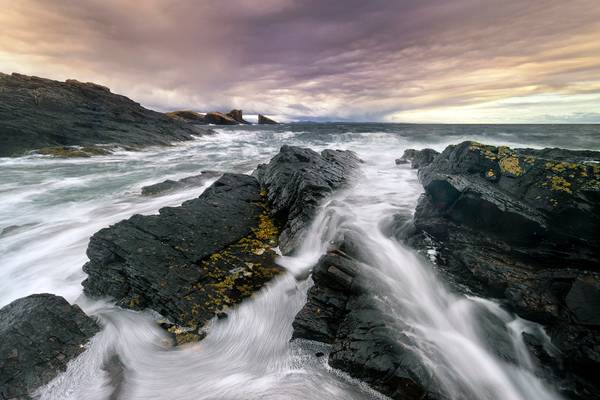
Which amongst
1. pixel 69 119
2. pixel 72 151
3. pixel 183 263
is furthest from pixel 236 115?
pixel 183 263

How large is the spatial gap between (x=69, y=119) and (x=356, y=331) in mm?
44717

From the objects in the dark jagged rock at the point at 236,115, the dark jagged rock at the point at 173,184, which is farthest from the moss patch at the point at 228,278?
the dark jagged rock at the point at 236,115

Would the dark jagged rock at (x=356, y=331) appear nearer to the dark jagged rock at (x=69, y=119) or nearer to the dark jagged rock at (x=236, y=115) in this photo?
the dark jagged rock at (x=69, y=119)

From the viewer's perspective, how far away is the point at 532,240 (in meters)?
6.45

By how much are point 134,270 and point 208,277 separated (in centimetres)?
167

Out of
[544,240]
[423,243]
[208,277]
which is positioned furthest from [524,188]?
[208,277]

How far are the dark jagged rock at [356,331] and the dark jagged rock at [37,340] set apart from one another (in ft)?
12.9

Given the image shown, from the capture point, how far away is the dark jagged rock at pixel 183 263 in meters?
5.99

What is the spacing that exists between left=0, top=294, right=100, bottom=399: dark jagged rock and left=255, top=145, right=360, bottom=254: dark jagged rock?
4.77m

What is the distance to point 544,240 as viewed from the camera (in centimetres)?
631

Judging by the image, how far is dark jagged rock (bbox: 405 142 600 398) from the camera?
455cm

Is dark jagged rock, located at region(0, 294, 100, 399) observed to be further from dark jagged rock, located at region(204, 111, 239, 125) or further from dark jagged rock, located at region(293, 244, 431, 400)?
dark jagged rock, located at region(204, 111, 239, 125)

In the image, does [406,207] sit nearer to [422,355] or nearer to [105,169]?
[422,355]

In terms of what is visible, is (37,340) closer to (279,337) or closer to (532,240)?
(279,337)
